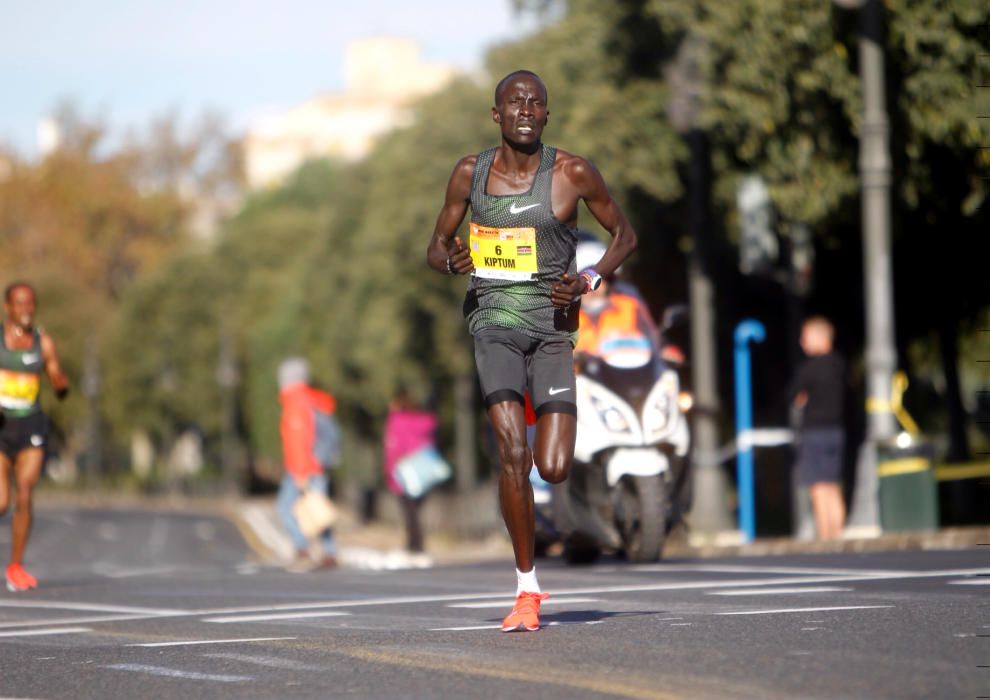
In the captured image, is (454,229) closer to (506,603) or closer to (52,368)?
(506,603)

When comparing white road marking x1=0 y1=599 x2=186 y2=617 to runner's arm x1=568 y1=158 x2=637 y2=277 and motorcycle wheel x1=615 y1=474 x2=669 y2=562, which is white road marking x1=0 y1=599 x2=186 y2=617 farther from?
motorcycle wheel x1=615 y1=474 x2=669 y2=562

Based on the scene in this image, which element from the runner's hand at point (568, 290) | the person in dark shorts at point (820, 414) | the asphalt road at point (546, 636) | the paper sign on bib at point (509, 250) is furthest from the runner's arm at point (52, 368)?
the person in dark shorts at point (820, 414)

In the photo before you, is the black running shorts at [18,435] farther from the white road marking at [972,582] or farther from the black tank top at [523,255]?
the white road marking at [972,582]

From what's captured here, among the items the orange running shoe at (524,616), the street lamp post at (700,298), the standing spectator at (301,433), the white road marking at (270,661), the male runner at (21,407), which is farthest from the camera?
the street lamp post at (700,298)

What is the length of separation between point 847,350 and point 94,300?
261 feet

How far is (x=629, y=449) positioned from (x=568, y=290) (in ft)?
18.3

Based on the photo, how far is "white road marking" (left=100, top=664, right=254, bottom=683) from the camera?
717cm

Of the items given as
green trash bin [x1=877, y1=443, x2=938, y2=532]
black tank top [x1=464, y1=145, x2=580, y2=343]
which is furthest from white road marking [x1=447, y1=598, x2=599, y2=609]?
green trash bin [x1=877, y1=443, x2=938, y2=532]

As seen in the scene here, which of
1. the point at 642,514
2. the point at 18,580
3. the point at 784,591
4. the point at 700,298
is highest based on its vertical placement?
the point at 700,298

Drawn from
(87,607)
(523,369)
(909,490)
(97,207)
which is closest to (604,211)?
(523,369)

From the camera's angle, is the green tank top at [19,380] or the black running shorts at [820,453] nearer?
the green tank top at [19,380]

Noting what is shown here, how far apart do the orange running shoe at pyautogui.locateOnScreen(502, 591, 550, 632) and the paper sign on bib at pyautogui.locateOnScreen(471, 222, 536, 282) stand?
1299 mm

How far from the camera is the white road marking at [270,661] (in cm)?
738

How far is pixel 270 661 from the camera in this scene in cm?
765
